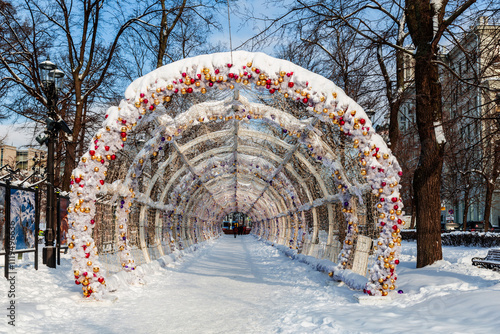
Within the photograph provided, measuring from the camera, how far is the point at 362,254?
9.23 meters

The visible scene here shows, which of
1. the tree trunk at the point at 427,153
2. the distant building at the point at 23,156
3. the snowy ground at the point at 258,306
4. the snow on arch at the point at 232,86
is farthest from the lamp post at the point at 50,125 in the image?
the tree trunk at the point at 427,153

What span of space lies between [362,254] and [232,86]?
434cm

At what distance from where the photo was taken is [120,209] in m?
9.63

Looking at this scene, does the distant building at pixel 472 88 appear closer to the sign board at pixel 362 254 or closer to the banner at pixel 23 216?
the sign board at pixel 362 254

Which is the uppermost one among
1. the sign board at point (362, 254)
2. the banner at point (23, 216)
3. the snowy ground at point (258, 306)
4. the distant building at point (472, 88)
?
the distant building at point (472, 88)

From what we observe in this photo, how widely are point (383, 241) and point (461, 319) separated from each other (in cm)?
239

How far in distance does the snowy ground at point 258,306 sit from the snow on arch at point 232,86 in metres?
0.59

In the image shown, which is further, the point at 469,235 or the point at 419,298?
the point at 469,235

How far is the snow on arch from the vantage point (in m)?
7.38

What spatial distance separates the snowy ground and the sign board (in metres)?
0.50

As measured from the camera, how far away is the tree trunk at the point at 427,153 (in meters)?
9.50

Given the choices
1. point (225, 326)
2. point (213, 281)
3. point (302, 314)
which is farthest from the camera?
point (213, 281)

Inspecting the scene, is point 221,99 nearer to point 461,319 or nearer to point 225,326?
point 225,326

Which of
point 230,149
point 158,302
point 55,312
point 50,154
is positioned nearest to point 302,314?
point 158,302
